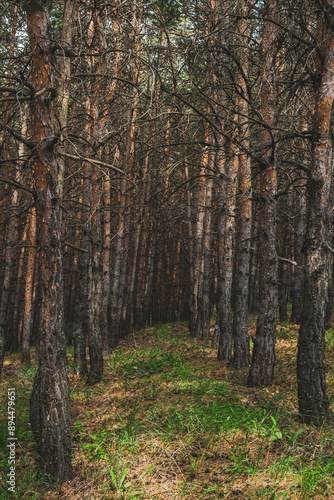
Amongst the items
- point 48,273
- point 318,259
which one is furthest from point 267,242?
point 48,273

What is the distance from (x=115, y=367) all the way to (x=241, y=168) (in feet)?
20.2

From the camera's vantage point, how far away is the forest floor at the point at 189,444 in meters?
3.98

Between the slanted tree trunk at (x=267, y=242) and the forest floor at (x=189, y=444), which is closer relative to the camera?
the forest floor at (x=189, y=444)

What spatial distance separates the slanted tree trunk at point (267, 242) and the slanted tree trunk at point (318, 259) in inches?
52.2

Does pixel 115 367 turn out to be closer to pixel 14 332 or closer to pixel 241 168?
pixel 241 168

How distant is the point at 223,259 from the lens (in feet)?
32.3

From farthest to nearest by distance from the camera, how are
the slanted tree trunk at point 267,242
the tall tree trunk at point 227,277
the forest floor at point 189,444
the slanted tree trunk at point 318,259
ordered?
the tall tree trunk at point 227,277, the slanted tree trunk at point 267,242, the slanted tree trunk at point 318,259, the forest floor at point 189,444

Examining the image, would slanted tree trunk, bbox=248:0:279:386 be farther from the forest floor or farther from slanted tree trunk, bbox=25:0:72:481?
slanted tree trunk, bbox=25:0:72:481

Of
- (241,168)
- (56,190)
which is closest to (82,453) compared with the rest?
(56,190)

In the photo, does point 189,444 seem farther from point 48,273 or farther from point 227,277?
point 227,277

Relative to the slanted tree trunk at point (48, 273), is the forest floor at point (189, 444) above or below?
below

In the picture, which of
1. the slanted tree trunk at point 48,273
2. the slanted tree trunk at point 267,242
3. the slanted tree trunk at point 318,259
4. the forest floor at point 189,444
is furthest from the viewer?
the slanted tree trunk at point 267,242

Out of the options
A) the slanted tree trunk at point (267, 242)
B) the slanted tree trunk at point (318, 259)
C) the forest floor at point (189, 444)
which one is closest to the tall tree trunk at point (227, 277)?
the forest floor at point (189, 444)

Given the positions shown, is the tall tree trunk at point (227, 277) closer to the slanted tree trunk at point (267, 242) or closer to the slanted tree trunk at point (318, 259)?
the slanted tree trunk at point (267, 242)
